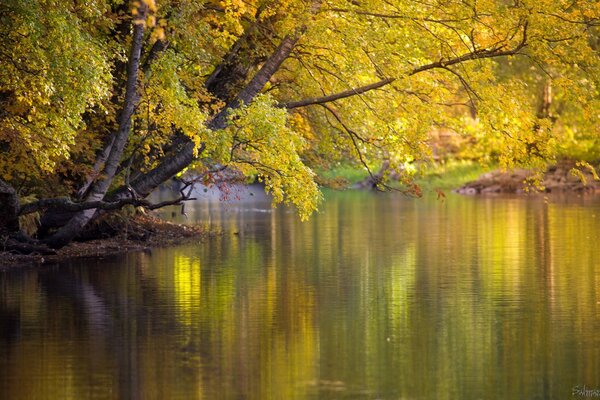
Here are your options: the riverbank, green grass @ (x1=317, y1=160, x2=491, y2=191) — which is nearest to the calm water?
the riverbank

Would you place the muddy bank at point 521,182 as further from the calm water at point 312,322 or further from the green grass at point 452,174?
the calm water at point 312,322

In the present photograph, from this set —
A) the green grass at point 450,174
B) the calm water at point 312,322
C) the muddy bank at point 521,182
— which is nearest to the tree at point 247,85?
the calm water at point 312,322

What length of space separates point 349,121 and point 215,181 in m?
3.63

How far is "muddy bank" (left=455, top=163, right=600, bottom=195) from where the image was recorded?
59.4 meters

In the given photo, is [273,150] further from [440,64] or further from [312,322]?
[312,322]

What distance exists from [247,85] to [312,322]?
10.7 m

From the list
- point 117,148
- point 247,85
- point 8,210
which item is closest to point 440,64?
point 247,85

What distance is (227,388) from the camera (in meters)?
11.3

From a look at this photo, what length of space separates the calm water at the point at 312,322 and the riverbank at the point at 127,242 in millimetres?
949

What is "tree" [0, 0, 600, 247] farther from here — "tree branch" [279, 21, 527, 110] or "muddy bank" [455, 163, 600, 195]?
"muddy bank" [455, 163, 600, 195]

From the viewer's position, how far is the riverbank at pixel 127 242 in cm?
2439

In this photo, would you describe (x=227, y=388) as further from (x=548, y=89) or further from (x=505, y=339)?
(x=548, y=89)

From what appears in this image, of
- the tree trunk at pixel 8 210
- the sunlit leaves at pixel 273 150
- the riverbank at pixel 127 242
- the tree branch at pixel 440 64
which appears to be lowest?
the riverbank at pixel 127 242

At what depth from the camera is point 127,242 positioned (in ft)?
94.3
